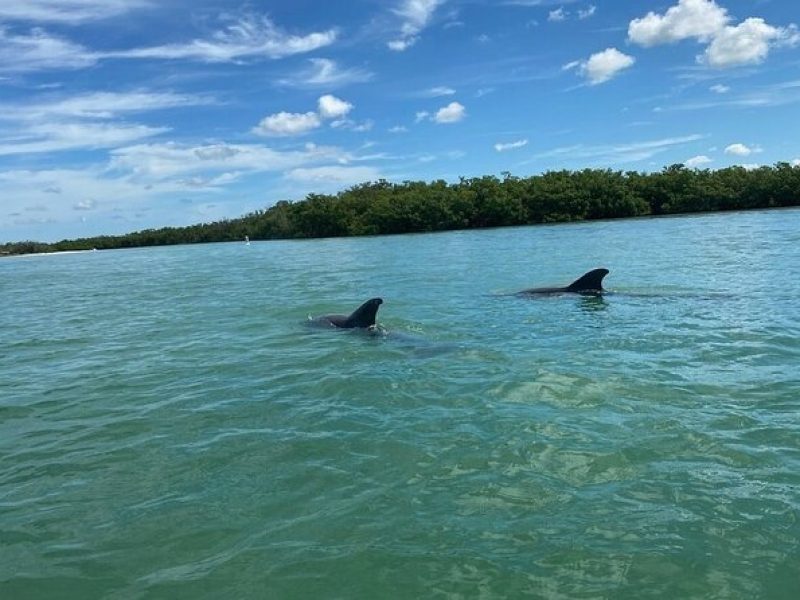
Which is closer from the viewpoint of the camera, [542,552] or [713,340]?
[542,552]

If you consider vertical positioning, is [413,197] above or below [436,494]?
above

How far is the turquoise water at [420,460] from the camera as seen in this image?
4.97m

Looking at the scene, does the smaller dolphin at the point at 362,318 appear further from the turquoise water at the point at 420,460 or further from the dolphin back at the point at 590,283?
the dolphin back at the point at 590,283

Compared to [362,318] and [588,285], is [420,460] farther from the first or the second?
[588,285]

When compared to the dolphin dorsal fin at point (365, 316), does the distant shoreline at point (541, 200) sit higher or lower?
higher

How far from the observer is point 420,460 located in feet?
22.9

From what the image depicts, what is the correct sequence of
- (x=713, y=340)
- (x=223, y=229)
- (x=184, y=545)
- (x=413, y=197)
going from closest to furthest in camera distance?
(x=184, y=545) < (x=713, y=340) < (x=413, y=197) < (x=223, y=229)

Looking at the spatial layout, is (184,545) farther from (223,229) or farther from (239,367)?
(223,229)

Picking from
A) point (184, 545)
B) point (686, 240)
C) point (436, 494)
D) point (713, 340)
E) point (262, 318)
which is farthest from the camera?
point (686, 240)

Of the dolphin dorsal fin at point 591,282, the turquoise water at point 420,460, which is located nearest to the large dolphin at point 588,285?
the dolphin dorsal fin at point 591,282

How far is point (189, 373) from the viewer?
39.4 ft

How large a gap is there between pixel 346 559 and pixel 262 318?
14009mm

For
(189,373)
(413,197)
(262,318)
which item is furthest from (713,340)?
(413,197)

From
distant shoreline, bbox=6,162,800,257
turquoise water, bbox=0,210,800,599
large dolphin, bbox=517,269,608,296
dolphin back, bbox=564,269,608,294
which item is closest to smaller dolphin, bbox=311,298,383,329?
turquoise water, bbox=0,210,800,599
